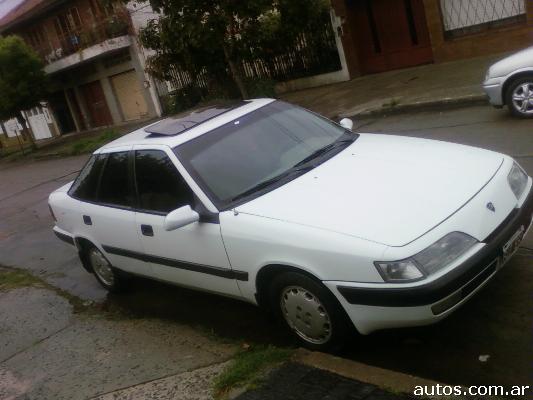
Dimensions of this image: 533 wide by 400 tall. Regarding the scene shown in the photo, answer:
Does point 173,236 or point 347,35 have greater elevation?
point 347,35

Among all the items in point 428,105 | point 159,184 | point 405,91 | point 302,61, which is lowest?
point 428,105

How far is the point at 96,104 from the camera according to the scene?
93.1ft

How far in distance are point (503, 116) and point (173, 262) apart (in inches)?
242

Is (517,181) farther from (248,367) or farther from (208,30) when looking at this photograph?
(208,30)

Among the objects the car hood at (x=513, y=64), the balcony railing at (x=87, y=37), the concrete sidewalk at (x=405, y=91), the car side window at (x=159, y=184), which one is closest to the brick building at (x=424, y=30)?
the concrete sidewalk at (x=405, y=91)

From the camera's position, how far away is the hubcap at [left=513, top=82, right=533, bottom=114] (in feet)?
26.5

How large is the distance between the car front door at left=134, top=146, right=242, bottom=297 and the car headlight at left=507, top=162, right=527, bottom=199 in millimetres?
1910

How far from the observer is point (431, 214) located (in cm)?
344

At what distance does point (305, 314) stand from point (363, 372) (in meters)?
0.58

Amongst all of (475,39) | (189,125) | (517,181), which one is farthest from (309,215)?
(475,39)

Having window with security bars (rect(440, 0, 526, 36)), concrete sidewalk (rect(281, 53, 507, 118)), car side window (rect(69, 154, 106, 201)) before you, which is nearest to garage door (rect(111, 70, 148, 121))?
concrete sidewalk (rect(281, 53, 507, 118))

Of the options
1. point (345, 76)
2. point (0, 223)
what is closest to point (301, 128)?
point (0, 223)

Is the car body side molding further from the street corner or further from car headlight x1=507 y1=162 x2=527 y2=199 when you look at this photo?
car headlight x1=507 y1=162 x2=527 y2=199

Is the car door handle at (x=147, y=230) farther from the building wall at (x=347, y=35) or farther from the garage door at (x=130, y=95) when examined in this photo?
the garage door at (x=130, y=95)
